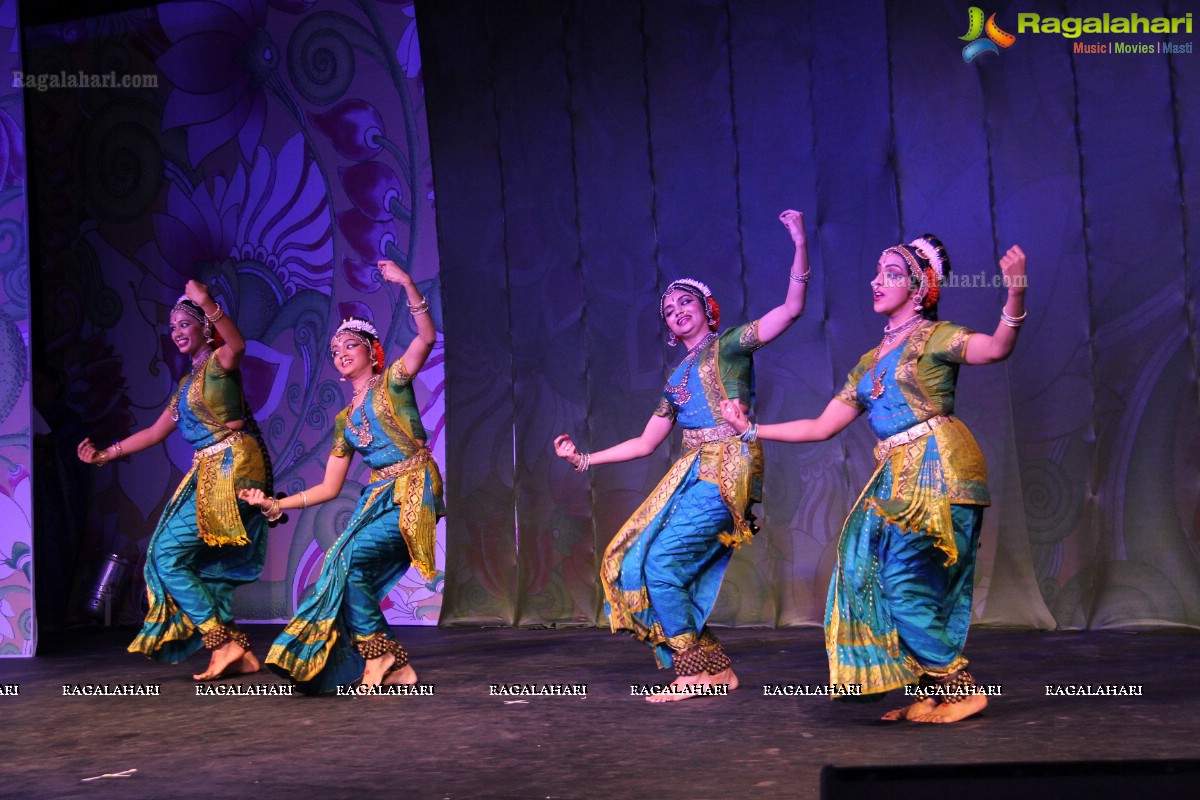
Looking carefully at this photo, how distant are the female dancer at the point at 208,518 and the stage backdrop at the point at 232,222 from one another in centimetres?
189

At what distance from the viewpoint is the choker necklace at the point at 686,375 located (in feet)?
14.6

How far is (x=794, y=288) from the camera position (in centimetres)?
411

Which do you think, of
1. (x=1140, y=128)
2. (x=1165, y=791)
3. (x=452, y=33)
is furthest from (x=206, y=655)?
(x=1165, y=791)

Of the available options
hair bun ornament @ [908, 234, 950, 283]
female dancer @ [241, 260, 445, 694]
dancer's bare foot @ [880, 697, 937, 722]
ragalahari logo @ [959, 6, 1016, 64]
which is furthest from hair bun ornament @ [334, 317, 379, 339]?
ragalahari logo @ [959, 6, 1016, 64]

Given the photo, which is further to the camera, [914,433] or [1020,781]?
[914,433]

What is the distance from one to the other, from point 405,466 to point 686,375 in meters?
1.15

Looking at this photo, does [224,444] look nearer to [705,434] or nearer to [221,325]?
[221,325]

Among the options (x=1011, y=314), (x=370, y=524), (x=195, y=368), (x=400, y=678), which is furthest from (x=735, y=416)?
(x=195, y=368)

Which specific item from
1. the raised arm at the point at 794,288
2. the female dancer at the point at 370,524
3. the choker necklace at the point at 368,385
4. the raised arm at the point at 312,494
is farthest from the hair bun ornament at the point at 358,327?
the raised arm at the point at 794,288

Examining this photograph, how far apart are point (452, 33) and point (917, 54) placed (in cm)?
254

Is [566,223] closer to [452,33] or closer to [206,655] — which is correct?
[452,33]

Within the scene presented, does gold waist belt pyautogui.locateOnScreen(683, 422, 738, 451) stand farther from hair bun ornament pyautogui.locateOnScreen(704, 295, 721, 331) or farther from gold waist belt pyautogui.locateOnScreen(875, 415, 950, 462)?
gold waist belt pyautogui.locateOnScreen(875, 415, 950, 462)

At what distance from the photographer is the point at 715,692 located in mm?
4281

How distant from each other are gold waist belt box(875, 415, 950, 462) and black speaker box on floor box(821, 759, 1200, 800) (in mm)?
2041
